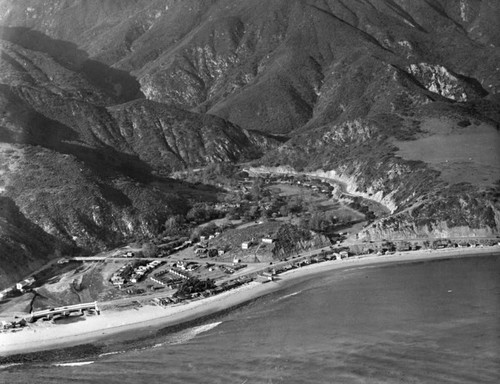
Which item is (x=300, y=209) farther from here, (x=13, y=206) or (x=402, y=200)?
(x=13, y=206)

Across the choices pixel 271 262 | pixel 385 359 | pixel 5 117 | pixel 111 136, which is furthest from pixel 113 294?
pixel 111 136

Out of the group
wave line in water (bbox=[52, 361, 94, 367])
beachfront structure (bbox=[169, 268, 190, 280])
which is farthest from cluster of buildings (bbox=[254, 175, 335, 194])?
wave line in water (bbox=[52, 361, 94, 367])

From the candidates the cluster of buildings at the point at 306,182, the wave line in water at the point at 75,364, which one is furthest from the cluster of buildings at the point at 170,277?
the cluster of buildings at the point at 306,182

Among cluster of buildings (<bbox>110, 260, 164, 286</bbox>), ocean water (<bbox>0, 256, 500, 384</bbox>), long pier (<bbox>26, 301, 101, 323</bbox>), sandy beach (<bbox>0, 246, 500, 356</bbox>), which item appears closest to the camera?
ocean water (<bbox>0, 256, 500, 384</bbox>)

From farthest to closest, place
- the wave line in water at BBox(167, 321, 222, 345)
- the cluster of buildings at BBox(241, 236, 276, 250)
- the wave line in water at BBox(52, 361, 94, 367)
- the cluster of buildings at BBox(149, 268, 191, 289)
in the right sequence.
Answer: the cluster of buildings at BBox(241, 236, 276, 250), the cluster of buildings at BBox(149, 268, 191, 289), the wave line in water at BBox(167, 321, 222, 345), the wave line in water at BBox(52, 361, 94, 367)

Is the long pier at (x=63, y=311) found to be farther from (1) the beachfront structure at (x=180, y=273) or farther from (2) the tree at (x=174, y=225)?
(2) the tree at (x=174, y=225)

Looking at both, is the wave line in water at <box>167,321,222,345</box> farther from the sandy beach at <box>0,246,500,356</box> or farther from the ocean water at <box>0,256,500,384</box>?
the sandy beach at <box>0,246,500,356</box>

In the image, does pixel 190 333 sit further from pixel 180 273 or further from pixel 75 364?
pixel 180 273
